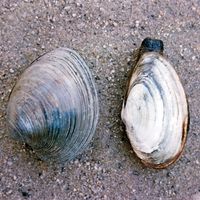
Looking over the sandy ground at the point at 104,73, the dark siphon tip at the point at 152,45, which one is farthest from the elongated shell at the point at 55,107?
the dark siphon tip at the point at 152,45

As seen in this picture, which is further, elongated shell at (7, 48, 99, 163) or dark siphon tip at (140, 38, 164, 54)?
dark siphon tip at (140, 38, 164, 54)

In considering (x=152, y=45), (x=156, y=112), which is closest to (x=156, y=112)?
(x=156, y=112)

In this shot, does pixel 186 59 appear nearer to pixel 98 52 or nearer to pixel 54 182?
pixel 98 52

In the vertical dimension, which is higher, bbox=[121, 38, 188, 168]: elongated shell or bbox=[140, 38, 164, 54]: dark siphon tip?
bbox=[140, 38, 164, 54]: dark siphon tip

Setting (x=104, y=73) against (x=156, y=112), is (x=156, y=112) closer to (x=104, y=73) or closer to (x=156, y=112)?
(x=156, y=112)

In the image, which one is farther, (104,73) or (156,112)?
(104,73)

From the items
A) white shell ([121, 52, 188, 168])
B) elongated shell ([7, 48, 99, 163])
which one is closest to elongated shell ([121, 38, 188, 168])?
white shell ([121, 52, 188, 168])

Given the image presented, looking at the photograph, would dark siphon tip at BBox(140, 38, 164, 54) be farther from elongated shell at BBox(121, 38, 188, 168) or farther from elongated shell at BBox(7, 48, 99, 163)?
elongated shell at BBox(7, 48, 99, 163)
